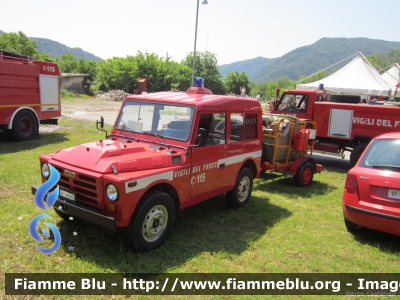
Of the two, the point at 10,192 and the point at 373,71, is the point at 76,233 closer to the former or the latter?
the point at 10,192

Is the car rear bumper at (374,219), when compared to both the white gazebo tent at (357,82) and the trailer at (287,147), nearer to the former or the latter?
the trailer at (287,147)

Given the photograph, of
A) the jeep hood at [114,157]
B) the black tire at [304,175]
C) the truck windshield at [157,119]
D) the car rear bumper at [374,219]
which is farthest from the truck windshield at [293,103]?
the jeep hood at [114,157]

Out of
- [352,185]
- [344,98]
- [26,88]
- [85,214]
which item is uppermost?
[344,98]

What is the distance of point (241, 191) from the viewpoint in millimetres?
5965

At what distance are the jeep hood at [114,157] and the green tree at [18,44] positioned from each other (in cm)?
3875

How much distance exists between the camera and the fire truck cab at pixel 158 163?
365cm

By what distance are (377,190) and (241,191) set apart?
2.28m

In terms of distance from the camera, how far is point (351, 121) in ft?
31.1

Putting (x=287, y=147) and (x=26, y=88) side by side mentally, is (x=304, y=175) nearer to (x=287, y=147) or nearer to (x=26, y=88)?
(x=287, y=147)

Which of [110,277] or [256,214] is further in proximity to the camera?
[256,214]

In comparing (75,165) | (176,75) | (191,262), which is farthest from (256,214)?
(176,75)

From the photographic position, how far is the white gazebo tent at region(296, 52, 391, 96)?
17.3 metres

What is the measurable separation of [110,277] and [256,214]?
3039 mm

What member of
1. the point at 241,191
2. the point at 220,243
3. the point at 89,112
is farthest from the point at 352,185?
the point at 89,112
